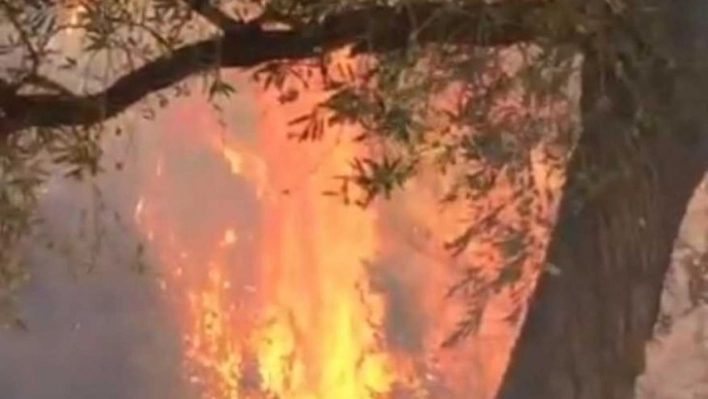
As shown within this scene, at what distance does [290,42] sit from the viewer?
2.99 metres

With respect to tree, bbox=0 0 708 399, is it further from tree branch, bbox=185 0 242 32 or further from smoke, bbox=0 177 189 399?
smoke, bbox=0 177 189 399

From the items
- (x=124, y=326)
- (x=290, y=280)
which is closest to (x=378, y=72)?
(x=290, y=280)

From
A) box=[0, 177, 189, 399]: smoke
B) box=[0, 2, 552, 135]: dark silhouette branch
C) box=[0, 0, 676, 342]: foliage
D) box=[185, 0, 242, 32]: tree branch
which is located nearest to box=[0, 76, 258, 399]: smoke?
box=[0, 177, 189, 399]: smoke

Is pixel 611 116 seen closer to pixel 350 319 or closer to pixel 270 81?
pixel 270 81

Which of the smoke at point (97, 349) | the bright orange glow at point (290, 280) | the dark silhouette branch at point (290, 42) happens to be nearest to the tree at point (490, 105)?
the dark silhouette branch at point (290, 42)

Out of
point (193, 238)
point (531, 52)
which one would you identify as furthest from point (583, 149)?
point (193, 238)

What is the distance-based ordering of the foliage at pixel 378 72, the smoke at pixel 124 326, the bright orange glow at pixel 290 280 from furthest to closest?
the smoke at pixel 124 326, the bright orange glow at pixel 290 280, the foliage at pixel 378 72

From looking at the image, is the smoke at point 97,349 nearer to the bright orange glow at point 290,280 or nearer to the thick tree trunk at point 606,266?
the bright orange glow at point 290,280

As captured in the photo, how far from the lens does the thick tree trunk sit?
10.9 ft

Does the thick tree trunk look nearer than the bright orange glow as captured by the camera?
Yes

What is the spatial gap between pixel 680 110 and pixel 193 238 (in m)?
5.17

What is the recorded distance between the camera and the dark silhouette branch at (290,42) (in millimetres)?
2885

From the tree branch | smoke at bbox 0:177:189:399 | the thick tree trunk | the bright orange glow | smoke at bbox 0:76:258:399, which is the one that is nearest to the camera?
the tree branch

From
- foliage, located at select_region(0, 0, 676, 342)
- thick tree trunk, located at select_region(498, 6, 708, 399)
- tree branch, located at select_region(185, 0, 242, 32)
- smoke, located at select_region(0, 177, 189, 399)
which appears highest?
tree branch, located at select_region(185, 0, 242, 32)
